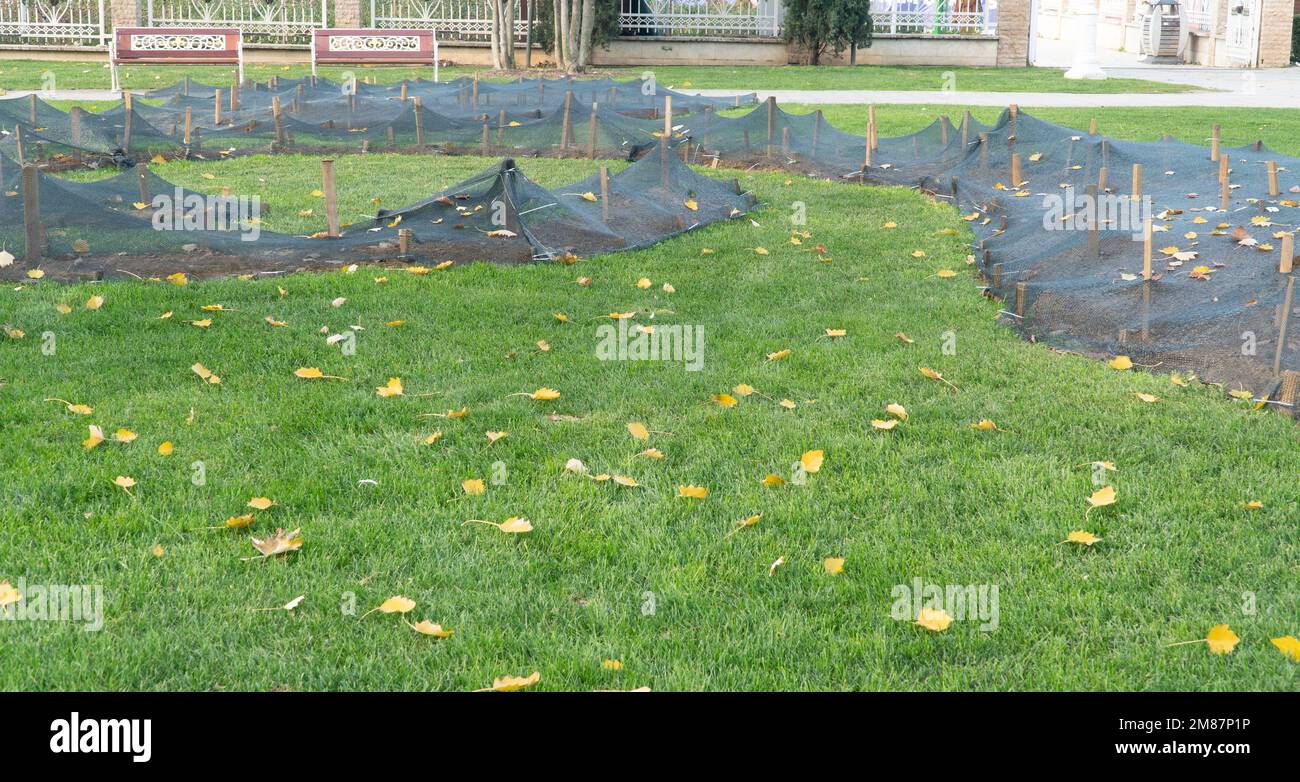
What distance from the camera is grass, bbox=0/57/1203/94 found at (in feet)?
75.3

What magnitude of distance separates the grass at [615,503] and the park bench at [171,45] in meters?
15.0

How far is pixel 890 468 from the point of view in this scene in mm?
4875

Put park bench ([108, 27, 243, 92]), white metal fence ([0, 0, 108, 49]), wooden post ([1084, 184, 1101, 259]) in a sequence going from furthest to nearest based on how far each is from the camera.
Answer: white metal fence ([0, 0, 108, 49]), park bench ([108, 27, 243, 92]), wooden post ([1084, 184, 1101, 259])

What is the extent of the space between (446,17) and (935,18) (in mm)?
11228

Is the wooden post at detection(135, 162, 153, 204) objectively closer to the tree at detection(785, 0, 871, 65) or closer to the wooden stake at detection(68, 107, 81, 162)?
the wooden stake at detection(68, 107, 81, 162)

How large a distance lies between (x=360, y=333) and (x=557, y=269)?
1.93 meters

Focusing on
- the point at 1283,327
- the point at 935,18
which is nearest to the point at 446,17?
the point at 935,18

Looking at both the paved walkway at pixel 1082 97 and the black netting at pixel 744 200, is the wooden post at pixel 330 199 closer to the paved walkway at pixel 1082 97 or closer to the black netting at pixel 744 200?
the black netting at pixel 744 200

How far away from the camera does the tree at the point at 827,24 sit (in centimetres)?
2792

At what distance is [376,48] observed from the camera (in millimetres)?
22344

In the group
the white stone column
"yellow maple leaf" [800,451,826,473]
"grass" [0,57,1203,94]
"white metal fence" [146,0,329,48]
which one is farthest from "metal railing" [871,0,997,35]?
"yellow maple leaf" [800,451,826,473]

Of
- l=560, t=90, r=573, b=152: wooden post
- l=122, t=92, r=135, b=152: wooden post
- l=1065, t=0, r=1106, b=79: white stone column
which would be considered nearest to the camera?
l=122, t=92, r=135, b=152: wooden post

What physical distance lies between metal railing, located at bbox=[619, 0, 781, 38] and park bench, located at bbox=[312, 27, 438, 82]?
7.67 metres

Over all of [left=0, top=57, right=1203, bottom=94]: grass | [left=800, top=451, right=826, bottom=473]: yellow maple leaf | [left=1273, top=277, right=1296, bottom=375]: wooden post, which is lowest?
[left=800, top=451, right=826, bottom=473]: yellow maple leaf
